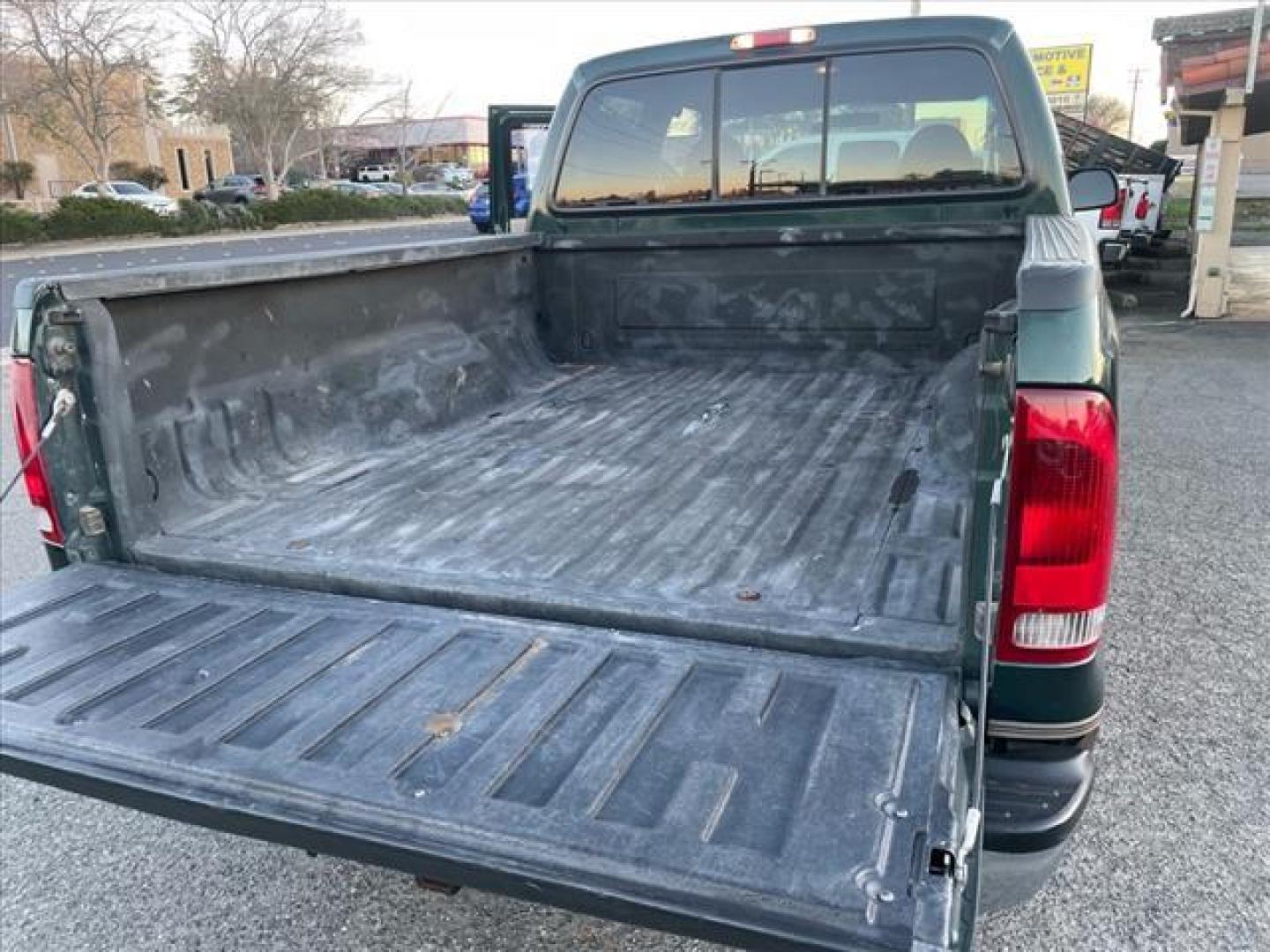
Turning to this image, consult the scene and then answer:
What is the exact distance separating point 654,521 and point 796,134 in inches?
84.5

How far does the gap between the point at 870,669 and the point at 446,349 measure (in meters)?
2.48

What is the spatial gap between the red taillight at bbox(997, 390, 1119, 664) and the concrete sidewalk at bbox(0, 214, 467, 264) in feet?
101

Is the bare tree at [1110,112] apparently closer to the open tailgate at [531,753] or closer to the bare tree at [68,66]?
the bare tree at [68,66]

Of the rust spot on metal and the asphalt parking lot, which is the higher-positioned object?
the rust spot on metal

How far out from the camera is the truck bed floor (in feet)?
6.91

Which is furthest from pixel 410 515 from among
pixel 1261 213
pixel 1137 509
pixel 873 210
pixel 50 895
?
pixel 1261 213

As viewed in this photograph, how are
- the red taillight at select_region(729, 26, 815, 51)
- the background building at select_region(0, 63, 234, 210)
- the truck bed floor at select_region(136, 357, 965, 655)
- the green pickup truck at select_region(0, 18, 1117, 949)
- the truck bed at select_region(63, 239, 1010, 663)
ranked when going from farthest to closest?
1. the background building at select_region(0, 63, 234, 210)
2. the red taillight at select_region(729, 26, 815, 51)
3. the truck bed at select_region(63, 239, 1010, 663)
4. the truck bed floor at select_region(136, 357, 965, 655)
5. the green pickup truck at select_region(0, 18, 1117, 949)

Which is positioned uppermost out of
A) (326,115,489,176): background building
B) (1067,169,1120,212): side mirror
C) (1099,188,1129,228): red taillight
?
(326,115,489,176): background building

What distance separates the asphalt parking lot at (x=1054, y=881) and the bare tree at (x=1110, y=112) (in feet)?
257

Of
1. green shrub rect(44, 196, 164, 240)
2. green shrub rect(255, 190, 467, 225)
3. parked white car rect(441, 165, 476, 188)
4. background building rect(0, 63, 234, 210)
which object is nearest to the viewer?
green shrub rect(44, 196, 164, 240)

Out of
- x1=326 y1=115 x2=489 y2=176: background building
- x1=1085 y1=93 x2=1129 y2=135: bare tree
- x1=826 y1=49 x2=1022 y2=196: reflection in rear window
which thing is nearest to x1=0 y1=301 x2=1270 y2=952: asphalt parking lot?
x1=826 y1=49 x2=1022 y2=196: reflection in rear window

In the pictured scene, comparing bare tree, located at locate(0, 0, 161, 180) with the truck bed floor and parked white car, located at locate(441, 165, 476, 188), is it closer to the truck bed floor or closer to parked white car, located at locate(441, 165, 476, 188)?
parked white car, located at locate(441, 165, 476, 188)

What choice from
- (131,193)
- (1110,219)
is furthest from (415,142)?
(1110,219)

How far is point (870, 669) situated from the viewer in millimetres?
1849
